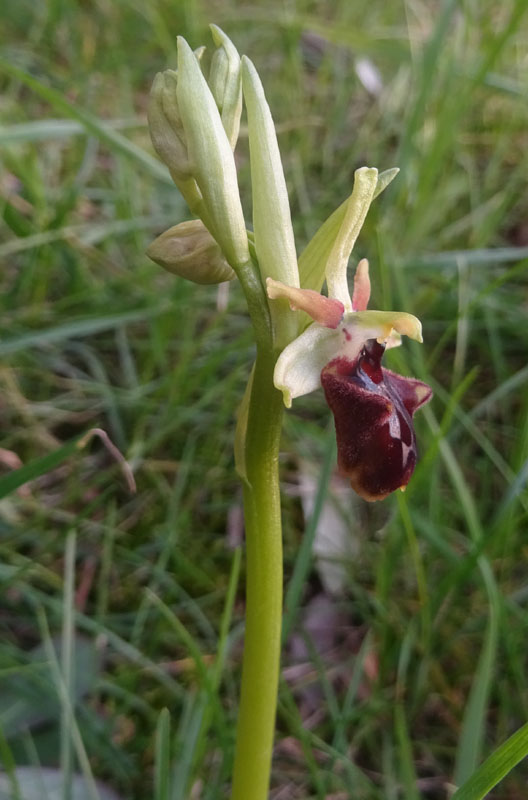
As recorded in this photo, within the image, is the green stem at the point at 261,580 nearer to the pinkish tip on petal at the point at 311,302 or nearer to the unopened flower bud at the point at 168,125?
the pinkish tip on petal at the point at 311,302

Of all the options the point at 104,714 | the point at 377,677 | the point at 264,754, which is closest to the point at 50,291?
the point at 104,714

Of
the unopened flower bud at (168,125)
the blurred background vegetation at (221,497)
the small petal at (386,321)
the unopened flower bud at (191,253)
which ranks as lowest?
the blurred background vegetation at (221,497)

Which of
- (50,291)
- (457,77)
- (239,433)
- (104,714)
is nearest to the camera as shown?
(239,433)

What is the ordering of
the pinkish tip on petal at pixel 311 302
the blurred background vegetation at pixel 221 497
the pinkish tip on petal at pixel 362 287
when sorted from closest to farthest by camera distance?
the pinkish tip on petal at pixel 311 302 < the pinkish tip on petal at pixel 362 287 < the blurred background vegetation at pixel 221 497

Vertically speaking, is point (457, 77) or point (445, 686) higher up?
point (457, 77)

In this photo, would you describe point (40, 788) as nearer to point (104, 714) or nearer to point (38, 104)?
point (104, 714)

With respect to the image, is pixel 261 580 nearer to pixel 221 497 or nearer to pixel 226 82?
pixel 226 82

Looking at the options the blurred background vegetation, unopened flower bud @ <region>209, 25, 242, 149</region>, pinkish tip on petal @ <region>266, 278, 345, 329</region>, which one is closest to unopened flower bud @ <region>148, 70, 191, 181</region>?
unopened flower bud @ <region>209, 25, 242, 149</region>

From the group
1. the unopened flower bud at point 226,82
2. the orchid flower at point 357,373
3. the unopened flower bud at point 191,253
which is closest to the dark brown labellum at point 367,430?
the orchid flower at point 357,373
